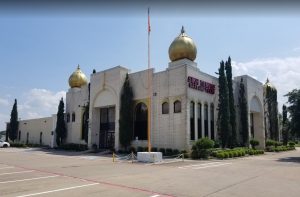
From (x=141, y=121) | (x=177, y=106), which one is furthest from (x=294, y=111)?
(x=141, y=121)

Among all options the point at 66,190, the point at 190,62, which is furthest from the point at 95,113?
the point at 66,190

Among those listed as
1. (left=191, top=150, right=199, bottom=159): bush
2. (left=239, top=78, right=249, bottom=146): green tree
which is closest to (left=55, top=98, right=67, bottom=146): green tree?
(left=191, top=150, right=199, bottom=159): bush

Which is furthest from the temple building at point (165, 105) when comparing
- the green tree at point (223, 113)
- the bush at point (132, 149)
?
the green tree at point (223, 113)

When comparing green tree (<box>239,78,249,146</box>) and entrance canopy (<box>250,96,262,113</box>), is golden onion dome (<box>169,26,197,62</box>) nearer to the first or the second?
green tree (<box>239,78,249,146</box>)

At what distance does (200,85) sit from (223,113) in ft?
13.6

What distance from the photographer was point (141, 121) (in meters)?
34.1

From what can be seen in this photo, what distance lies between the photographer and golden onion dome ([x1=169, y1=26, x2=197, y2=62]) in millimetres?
33688

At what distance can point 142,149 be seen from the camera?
31.7 meters

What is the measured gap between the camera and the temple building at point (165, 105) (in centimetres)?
3045

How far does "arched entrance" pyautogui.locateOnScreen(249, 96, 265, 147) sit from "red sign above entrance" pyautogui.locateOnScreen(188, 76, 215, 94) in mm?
11251

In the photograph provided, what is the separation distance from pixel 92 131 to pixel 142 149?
402 inches

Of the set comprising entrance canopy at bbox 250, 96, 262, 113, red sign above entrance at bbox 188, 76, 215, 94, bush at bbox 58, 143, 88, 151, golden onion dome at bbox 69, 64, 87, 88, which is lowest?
bush at bbox 58, 143, 88, 151

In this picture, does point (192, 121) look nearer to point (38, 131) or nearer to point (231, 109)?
point (231, 109)

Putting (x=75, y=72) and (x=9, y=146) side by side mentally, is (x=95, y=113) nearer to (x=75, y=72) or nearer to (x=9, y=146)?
(x=75, y=72)
